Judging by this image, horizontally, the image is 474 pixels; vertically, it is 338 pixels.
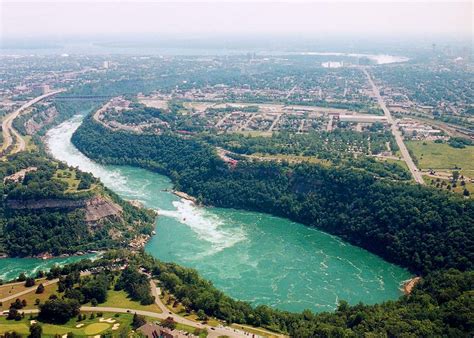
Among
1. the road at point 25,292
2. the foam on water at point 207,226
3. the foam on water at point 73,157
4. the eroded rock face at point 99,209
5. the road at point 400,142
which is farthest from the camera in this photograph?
the foam on water at point 73,157

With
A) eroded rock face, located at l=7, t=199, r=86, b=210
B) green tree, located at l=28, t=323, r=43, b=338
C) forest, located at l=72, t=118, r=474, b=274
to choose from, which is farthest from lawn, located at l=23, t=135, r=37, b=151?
green tree, located at l=28, t=323, r=43, b=338

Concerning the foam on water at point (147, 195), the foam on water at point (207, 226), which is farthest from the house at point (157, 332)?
the foam on water at point (207, 226)

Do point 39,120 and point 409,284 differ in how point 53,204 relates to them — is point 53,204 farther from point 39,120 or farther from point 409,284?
point 39,120

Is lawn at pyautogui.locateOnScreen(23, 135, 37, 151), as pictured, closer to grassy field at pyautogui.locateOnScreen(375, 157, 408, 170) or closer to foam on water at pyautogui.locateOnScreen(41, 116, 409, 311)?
foam on water at pyautogui.locateOnScreen(41, 116, 409, 311)

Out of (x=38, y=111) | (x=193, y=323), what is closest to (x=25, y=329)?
(x=193, y=323)

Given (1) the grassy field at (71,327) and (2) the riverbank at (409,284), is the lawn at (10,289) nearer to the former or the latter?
(1) the grassy field at (71,327)

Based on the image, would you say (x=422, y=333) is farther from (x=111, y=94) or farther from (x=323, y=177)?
(x=111, y=94)
